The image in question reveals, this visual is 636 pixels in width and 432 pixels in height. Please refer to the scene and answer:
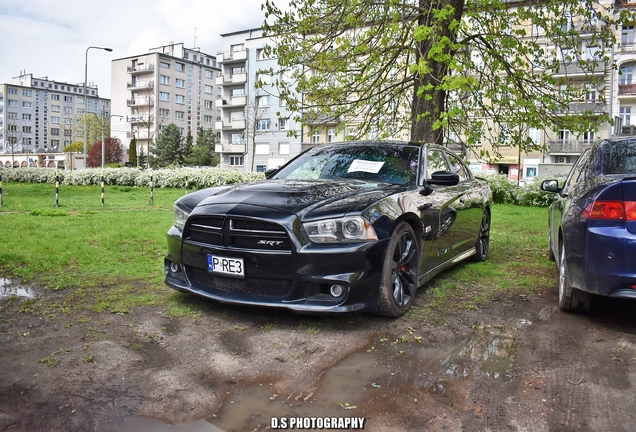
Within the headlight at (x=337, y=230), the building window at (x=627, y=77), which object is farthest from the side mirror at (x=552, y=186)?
the building window at (x=627, y=77)

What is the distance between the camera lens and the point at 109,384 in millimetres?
2914

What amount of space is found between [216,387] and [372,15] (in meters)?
8.94

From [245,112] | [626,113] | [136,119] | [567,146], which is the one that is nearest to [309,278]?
[567,146]

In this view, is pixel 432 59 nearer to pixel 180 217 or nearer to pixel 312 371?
pixel 180 217

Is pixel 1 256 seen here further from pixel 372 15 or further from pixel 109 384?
pixel 372 15

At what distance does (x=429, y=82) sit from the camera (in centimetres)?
888

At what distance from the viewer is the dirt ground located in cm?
257

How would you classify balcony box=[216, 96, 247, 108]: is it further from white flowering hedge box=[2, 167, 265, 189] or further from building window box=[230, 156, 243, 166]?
white flowering hedge box=[2, 167, 265, 189]

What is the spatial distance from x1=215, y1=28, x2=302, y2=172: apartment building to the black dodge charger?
178 ft

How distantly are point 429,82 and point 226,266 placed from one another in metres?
6.13

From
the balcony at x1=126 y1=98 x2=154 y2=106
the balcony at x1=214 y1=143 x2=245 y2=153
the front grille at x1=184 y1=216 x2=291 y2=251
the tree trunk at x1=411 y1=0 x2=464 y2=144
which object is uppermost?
the balcony at x1=126 y1=98 x2=154 y2=106

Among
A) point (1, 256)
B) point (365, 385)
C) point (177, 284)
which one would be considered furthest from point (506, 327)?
point (1, 256)

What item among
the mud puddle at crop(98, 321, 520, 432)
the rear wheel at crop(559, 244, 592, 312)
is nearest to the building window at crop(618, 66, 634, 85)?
the rear wheel at crop(559, 244, 592, 312)

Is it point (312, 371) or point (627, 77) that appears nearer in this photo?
point (312, 371)
